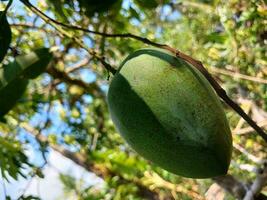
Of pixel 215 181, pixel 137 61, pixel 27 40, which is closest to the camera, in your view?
pixel 137 61

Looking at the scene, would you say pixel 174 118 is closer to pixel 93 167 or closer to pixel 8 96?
pixel 8 96

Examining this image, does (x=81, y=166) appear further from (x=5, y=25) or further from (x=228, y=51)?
(x=5, y=25)

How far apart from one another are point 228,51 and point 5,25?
4.80ft

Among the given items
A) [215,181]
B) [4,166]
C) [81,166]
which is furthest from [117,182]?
[4,166]

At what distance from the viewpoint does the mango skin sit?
1.18m

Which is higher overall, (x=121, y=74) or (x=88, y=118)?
(x=121, y=74)

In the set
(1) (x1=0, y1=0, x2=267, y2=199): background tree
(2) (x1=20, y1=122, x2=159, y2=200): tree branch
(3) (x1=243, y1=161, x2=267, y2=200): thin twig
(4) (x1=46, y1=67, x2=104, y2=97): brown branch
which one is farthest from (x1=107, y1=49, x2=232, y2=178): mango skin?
(4) (x1=46, y1=67, x2=104, y2=97): brown branch

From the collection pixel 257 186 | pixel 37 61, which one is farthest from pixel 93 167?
pixel 37 61

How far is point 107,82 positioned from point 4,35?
0.75 meters

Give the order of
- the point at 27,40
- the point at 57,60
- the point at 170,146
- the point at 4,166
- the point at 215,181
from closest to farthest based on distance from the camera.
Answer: the point at 170,146 → the point at 4,166 → the point at 215,181 → the point at 27,40 → the point at 57,60

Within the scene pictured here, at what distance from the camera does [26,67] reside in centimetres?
137

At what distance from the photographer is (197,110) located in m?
1.21

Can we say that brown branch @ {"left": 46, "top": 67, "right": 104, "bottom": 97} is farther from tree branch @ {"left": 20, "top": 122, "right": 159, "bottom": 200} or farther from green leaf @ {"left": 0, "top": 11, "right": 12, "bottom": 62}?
green leaf @ {"left": 0, "top": 11, "right": 12, "bottom": 62}

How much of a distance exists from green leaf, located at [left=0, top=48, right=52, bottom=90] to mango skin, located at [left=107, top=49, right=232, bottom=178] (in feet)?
0.79
